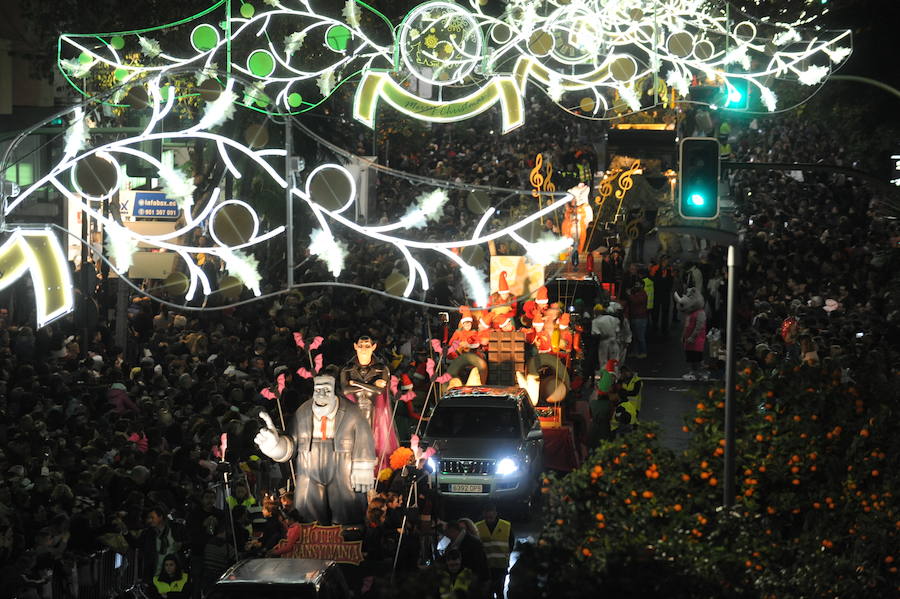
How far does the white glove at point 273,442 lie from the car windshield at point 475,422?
11.8ft

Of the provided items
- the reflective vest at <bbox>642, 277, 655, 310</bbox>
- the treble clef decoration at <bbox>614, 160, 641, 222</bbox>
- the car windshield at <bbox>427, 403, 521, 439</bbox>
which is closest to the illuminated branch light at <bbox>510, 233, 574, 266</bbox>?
the car windshield at <bbox>427, 403, 521, 439</bbox>

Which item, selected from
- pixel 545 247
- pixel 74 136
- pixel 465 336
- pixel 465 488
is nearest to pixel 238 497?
pixel 74 136

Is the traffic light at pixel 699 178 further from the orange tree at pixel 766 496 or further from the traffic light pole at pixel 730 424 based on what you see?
the traffic light pole at pixel 730 424

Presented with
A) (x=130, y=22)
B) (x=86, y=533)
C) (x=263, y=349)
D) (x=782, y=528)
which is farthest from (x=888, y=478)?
(x=130, y=22)

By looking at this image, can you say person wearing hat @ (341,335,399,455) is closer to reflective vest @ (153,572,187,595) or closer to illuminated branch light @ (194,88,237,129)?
reflective vest @ (153,572,187,595)

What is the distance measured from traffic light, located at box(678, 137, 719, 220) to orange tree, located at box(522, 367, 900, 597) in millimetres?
2255

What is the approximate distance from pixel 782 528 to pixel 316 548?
5.01 meters

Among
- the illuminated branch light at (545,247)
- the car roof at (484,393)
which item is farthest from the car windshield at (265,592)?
the car roof at (484,393)

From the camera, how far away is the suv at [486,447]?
19.0 meters

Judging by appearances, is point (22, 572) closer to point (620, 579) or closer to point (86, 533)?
point (86, 533)

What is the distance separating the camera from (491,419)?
19719mm

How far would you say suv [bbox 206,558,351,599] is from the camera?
11.5 metres

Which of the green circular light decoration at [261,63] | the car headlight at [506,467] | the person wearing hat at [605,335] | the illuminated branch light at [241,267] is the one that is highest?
the green circular light decoration at [261,63]

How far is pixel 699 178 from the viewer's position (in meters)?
15.7
